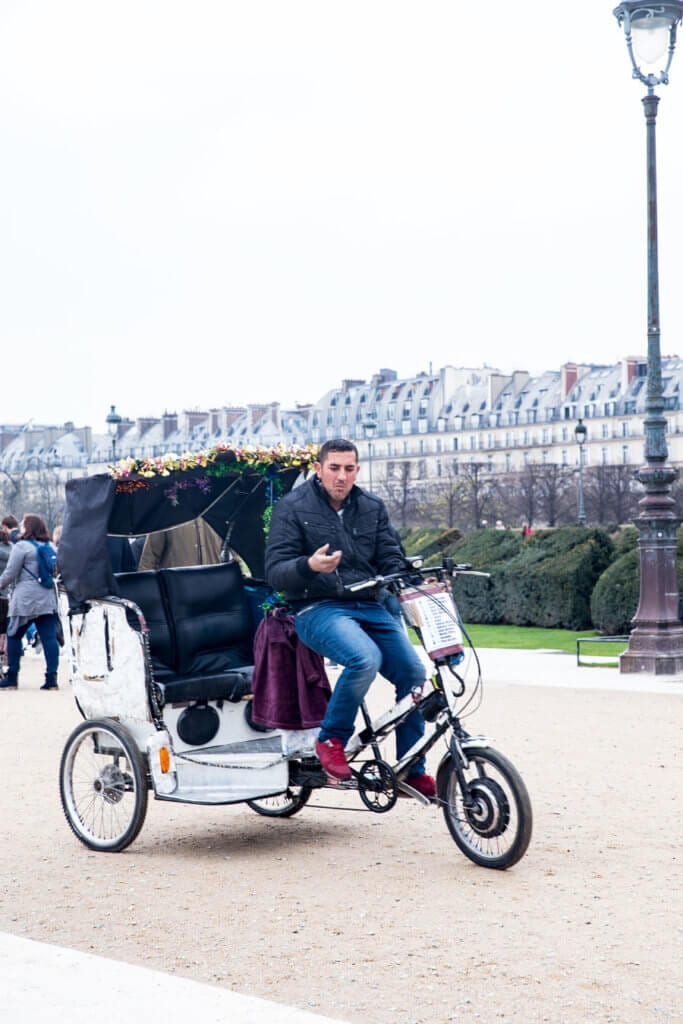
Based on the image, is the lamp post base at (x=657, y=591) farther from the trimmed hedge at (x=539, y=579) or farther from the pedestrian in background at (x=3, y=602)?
the trimmed hedge at (x=539, y=579)

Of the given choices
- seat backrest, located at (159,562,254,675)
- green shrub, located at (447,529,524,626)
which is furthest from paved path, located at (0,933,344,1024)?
green shrub, located at (447,529,524,626)

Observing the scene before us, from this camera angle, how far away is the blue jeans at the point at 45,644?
14.4m

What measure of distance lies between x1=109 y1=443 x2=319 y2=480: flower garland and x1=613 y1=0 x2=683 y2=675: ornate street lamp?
7.30 m

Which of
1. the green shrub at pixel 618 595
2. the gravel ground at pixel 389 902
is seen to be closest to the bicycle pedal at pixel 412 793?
the gravel ground at pixel 389 902

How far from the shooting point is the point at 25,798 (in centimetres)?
798

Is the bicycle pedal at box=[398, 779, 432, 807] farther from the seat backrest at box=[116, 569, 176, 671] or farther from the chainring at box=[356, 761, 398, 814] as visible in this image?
the seat backrest at box=[116, 569, 176, 671]

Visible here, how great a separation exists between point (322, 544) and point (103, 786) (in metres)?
1.46

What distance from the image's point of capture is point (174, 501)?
24.1 ft

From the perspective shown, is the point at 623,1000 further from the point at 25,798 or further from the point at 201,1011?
the point at 25,798

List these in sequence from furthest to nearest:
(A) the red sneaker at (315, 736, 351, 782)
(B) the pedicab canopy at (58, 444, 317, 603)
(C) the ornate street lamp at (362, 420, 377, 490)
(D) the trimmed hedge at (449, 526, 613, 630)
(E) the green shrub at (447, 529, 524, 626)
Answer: (C) the ornate street lamp at (362, 420, 377, 490), (E) the green shrub at (447, 529, 524, 626), (D) the trimmed hedge at (449, 526, 613, 630), (B) the pedicab canopy at (58, 444, 317, 603), (A) the red sneaker at (315, 736, 351, 782)

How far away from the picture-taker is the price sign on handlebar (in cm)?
610

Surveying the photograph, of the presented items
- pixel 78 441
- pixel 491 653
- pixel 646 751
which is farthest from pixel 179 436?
pixel 646 751

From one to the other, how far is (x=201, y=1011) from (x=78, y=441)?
143 m

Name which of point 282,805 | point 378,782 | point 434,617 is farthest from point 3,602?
point 434,617
